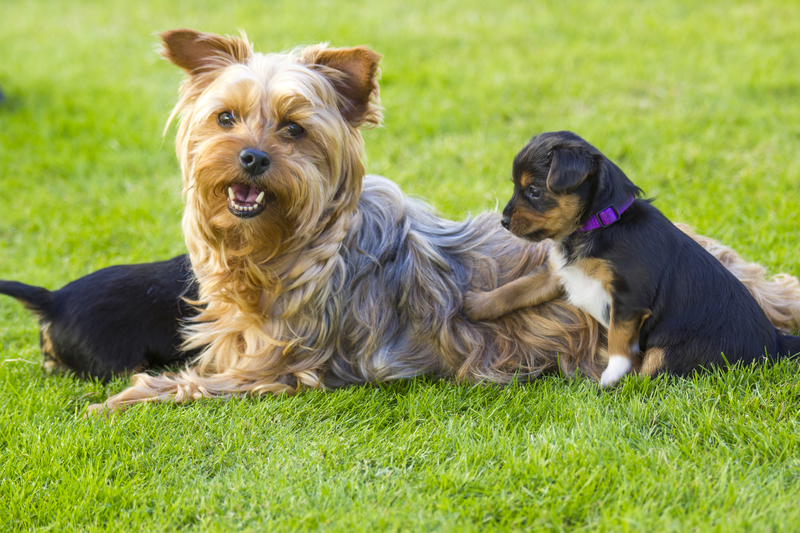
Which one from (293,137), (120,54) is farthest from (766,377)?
(120,54)

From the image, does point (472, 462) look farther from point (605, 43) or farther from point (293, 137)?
point (605, 43)

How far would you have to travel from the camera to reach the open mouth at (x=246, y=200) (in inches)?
140

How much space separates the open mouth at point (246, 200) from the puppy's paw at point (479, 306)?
1302mm

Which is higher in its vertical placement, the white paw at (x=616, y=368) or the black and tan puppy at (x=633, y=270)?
the black and tan puppy at (x=633, y=270)

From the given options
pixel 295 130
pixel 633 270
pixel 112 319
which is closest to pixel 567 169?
pixel 633 270

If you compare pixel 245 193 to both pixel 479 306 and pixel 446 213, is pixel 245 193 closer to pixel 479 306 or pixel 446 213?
pixel 479 306

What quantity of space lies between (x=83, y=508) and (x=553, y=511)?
2031 millimetres

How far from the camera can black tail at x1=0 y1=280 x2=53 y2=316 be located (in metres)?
4.21

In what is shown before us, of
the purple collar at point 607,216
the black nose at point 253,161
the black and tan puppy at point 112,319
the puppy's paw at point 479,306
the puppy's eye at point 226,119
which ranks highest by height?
the puppy's eye at point 226,119

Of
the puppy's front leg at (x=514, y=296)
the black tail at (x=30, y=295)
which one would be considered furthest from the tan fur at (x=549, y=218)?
the black tail at (x=30, y=295)

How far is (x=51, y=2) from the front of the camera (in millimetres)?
13789

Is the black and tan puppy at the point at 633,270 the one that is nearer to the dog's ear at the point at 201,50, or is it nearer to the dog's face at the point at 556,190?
the dog's face at the point at 556,190

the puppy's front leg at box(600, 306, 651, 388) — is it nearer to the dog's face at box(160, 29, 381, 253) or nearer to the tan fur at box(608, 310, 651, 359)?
the tan fur at box(608, 310, 651, 359)

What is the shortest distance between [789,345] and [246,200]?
2957 mm
